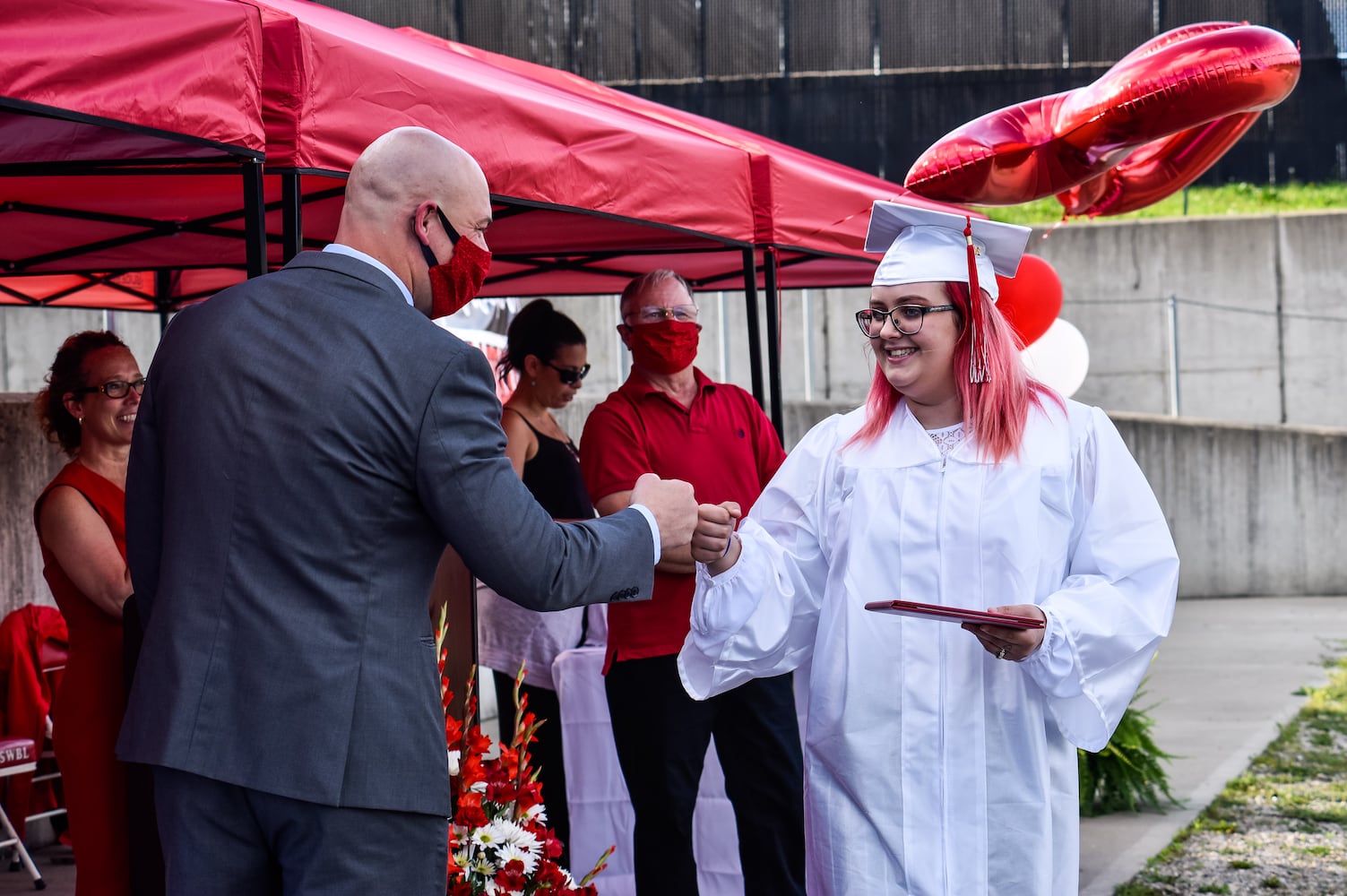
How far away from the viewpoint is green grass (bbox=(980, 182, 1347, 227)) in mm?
16438

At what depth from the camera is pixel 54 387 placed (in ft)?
12.3

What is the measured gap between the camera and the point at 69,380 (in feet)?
12.2

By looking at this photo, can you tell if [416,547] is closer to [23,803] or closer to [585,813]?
[585,813]

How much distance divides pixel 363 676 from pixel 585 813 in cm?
257

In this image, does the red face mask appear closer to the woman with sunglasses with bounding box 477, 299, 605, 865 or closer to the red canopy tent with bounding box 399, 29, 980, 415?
the red canopy tent with bounding box 399, 29, 980, 415

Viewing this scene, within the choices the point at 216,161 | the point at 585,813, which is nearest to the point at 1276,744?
the point at 585,813

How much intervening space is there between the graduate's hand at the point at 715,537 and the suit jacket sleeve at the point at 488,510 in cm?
50

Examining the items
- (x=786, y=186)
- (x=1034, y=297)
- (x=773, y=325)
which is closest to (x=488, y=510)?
(x=786, y=186)

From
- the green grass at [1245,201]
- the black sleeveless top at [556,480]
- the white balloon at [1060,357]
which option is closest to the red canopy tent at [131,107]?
the black sleeveless top at [556,480]

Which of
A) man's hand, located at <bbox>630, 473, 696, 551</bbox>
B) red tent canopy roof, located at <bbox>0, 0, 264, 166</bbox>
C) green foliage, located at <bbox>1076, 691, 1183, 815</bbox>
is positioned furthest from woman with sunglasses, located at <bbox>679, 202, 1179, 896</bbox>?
green foliage, located at <bbox>1076, 691, 1183, 815</bbox>

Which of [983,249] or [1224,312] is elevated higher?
[1224,312]

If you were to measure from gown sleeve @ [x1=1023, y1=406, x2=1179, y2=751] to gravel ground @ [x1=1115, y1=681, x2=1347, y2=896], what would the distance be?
2.56 metres

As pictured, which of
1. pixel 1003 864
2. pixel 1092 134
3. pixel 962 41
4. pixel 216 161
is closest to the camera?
pixel 1003 864

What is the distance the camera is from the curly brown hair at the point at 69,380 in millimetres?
3713
